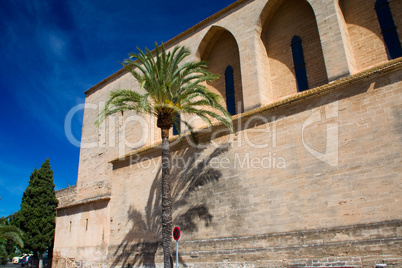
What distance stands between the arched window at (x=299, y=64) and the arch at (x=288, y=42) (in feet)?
0.38

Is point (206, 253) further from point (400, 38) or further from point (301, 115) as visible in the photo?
point (400, 38)

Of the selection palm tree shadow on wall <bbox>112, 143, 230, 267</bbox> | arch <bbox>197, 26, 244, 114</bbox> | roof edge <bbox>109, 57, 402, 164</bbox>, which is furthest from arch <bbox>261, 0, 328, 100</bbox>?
palm tree shadow on wall <bbox>112, 143, 230, 267</bbox>

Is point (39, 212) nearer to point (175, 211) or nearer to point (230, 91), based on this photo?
point (175, 211)

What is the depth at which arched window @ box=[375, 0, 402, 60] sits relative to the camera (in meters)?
10.3

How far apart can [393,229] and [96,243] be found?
12.7 metres

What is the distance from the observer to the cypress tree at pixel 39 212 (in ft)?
65.9

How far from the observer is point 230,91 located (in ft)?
46.3

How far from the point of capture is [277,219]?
994 cm

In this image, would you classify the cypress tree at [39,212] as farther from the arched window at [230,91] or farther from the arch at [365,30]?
the arch at [365,30]

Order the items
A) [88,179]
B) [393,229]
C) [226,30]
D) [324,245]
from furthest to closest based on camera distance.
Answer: [88,179]
[226,30]
[324,245]
[393,229]

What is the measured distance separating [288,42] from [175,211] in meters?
8.06

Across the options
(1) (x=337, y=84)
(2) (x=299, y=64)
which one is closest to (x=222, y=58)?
(2) (x=299, y=64)

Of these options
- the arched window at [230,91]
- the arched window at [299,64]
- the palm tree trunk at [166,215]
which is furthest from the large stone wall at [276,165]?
the palm tree trunk at [166,215]

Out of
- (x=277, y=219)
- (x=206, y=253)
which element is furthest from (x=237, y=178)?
(x=206, y=253)
